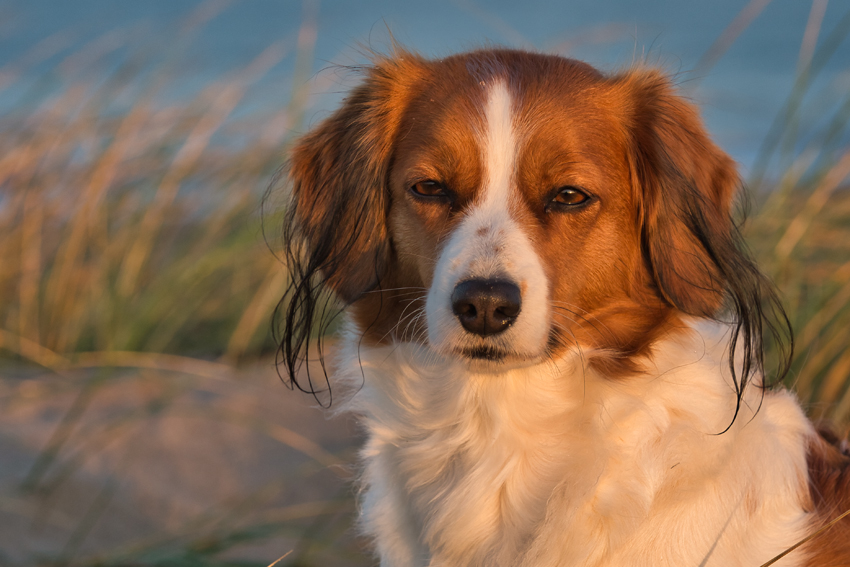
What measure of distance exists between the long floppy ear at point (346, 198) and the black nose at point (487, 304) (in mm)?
605

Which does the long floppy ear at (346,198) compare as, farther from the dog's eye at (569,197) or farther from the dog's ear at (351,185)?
the dog's eye at (569,197)

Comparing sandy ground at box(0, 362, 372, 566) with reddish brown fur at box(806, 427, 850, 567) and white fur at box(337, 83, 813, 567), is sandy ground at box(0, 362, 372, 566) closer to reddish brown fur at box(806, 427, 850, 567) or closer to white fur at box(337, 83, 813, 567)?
white fur at box(337, 83, 813, 567)

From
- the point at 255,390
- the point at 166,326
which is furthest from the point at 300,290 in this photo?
the point at 166,326

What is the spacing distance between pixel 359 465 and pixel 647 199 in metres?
1.71

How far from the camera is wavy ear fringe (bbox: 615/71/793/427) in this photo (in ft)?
8.56

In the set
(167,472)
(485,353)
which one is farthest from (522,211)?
(167,472)

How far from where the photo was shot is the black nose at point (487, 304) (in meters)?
2.21

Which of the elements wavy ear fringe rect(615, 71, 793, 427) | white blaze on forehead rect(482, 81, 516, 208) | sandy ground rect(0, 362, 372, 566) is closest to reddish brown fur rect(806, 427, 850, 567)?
wavy ear fringe rect(615, 71, 793, 427)

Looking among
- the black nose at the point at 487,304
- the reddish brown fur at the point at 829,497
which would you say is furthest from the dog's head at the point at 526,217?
the reddish brown fur at the point at 829,497

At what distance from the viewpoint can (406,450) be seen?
271cm

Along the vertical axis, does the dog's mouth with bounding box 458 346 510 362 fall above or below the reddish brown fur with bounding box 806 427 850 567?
above

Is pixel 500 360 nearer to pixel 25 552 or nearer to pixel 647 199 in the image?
pixel 647 199

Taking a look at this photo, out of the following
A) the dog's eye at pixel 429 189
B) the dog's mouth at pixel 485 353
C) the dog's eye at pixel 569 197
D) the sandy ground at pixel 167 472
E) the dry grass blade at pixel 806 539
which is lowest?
the sandy ground at pixel 167 472

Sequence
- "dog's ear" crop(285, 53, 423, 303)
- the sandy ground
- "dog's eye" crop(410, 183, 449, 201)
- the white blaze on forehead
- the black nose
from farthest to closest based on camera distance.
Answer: the sandy ground < "dog's ear" crop(285, 53, 423, 303) < "dog's eye" crop(410, 183, 449, 201) < the white blaze on forehead < the black nose
